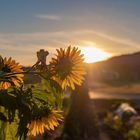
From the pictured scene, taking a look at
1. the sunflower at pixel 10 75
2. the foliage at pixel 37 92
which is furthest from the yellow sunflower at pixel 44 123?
the sunflower at pixel 10 75

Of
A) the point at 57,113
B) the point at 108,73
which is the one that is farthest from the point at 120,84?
A: the point at 57,113

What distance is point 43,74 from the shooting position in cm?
151

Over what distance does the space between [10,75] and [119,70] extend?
203 feet

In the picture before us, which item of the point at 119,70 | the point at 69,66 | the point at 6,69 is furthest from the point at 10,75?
the point at 119,70

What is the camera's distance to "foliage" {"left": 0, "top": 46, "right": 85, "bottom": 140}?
1.40m

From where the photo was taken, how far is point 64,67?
60.5 inches

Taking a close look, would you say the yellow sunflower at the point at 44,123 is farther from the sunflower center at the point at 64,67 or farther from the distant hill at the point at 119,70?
the distant hill at the point at 119,70

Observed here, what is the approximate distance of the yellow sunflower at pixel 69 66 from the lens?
1.54 meters

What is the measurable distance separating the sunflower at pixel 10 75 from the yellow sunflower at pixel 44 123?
0.39 feet

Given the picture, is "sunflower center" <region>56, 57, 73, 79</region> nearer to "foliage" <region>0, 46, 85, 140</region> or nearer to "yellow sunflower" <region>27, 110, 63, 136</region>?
"foliage" <region>0, 46, 85, 140</region>

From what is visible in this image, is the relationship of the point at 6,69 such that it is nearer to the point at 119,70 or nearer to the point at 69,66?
the point at 69,66

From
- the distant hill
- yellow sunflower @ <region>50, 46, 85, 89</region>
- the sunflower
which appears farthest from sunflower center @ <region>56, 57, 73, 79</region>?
the distant hill

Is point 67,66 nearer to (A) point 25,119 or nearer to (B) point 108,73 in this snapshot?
(A) point 25,119

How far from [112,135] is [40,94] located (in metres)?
15.6
